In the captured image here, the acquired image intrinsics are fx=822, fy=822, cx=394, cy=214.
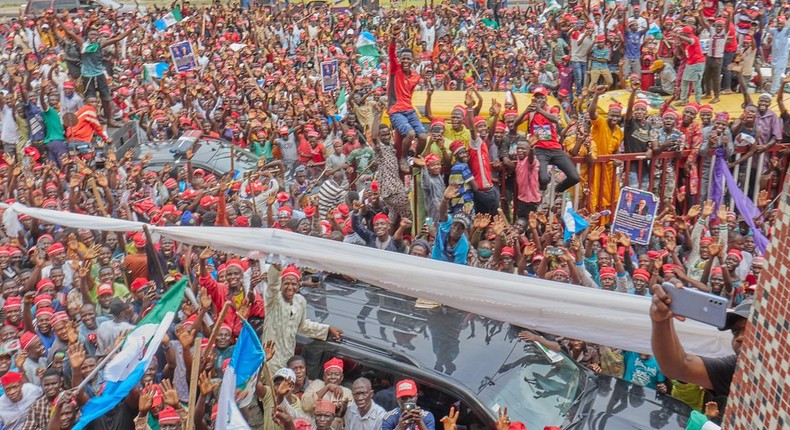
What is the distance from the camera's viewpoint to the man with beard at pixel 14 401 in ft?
19.9

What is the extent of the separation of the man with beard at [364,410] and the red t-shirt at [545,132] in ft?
13.9

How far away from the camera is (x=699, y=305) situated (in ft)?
8.14

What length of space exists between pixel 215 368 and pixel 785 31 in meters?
12.1

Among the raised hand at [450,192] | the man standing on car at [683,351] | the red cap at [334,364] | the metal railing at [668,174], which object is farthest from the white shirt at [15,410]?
the metal railing at [668,174]

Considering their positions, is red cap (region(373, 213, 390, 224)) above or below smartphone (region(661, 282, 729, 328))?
below

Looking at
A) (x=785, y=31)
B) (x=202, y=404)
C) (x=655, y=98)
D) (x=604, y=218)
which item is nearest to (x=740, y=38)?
(x=785, y=31)

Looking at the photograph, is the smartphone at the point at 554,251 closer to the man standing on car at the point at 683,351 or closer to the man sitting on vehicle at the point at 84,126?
the man standing on car at the point at 683,351

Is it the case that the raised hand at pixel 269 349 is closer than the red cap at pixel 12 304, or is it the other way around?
the raised hand at pixel 269 349

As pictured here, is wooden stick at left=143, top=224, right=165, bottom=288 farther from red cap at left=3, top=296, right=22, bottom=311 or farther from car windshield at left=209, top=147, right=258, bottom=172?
car windshield at left=209, top=147, right=258, bottom=172

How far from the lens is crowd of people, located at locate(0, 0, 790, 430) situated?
625cm

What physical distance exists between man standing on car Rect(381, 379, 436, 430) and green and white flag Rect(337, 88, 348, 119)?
8.97m

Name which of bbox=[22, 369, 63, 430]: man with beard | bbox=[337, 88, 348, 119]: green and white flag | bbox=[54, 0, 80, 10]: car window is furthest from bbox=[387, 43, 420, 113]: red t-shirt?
bbox=[54, 0, 80, 10]: car window

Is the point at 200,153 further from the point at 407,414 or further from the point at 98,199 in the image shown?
the point at 407,414

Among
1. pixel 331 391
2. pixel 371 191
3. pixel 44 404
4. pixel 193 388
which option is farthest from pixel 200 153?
pixel 193 388
